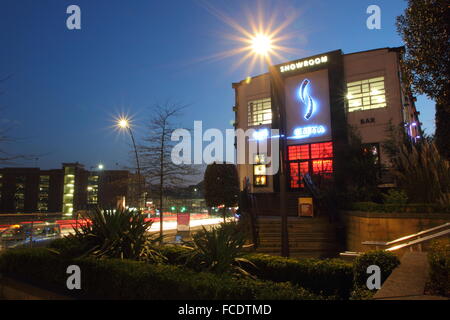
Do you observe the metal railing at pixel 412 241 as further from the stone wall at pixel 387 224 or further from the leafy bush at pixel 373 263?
the stone wall at pixel 387 224

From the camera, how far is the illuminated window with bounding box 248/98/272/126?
25.7 metres

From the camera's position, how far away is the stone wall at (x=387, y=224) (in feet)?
31.1

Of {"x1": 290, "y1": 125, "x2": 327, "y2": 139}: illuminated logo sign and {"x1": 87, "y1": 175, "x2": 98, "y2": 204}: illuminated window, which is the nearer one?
{"x1": 290, "y1": 125, "x2": 327, "y2": 139}: illuminated logo sign

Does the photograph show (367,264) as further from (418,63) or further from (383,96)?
(383,96)

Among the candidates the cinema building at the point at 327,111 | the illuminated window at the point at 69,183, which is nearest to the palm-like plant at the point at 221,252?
the cinema building at the point at 327,111

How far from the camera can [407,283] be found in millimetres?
4164

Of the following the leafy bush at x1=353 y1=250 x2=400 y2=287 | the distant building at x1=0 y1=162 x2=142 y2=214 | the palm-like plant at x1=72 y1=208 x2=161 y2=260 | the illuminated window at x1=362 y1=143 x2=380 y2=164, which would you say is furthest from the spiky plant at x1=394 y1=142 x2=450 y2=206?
the distant building at x1=0 y1=162 x2=142 y2=214

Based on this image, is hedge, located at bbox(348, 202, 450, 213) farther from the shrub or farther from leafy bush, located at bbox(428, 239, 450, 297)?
leafy bush, located at bbox(428, 239, 450, 297)

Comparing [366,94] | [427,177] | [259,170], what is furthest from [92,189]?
[427,177]

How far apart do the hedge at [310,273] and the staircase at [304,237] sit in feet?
24.8

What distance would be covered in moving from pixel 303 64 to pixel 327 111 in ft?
13.9

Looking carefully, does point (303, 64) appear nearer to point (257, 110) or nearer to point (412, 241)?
point (257, 110)

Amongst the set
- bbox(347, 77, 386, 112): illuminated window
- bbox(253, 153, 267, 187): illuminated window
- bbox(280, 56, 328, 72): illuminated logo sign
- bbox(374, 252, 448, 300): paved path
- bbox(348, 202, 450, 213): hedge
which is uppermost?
bbox(280, 56, 328, 72): illuminated logo sign

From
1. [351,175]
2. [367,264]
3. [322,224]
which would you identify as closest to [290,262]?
[367,264]
